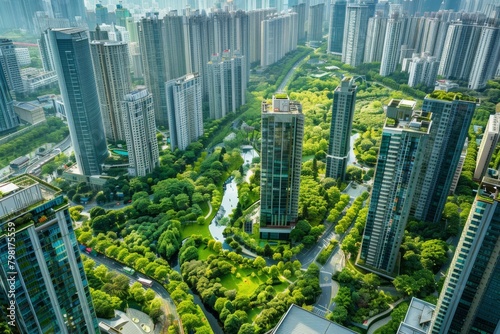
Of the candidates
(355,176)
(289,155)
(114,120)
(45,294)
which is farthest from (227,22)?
(45,294)

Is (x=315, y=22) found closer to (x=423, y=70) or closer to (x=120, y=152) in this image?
(x=423, y=70)

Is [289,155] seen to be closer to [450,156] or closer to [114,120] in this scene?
[450,156]

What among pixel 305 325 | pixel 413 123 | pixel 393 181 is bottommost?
pixel 305 325

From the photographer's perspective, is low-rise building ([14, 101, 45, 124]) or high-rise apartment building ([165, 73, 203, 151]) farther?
low-rise building ([14, 101, 45, 124])

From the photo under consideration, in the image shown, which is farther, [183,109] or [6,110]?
[6,110]

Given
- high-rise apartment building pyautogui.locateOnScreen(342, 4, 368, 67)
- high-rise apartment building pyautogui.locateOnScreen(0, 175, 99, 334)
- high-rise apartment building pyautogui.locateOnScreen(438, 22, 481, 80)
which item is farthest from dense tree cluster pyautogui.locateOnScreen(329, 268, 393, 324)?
high-rise apartment building pyautogui.locateOnScreen(342, 4, 368, 67)

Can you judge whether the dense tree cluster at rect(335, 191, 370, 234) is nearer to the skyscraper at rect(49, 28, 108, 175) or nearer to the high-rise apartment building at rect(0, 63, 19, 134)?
the skyscraper at rect(49, 28, 108, 175)

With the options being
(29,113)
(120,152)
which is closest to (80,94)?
(120,152)
